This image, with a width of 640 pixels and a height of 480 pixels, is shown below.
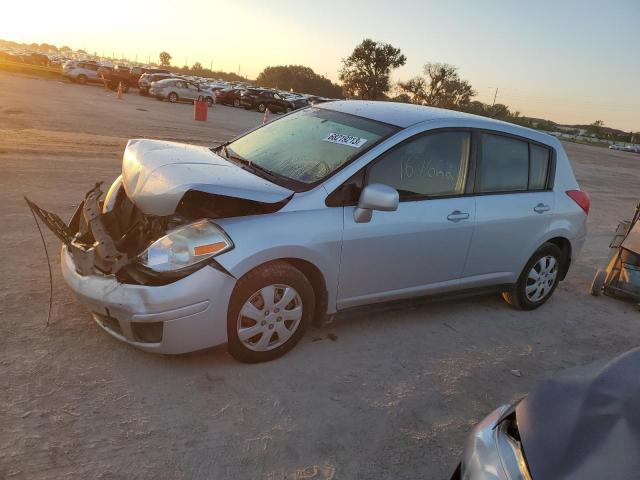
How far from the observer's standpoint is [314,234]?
3436 millimetres

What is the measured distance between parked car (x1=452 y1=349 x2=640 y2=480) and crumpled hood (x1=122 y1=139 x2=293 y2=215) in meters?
1.88

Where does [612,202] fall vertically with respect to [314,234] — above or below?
below

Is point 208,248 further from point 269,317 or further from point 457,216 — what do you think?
point 457,216

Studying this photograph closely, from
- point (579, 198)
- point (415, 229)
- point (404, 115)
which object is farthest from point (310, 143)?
point (579, 198)

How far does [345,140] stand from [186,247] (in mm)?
1521

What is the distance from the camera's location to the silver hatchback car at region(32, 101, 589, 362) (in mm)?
3135

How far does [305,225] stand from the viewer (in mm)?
3406

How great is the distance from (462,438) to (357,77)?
64.8m

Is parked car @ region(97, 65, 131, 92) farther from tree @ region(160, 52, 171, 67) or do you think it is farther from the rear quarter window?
tree @ region(160, 52, 171, 67)

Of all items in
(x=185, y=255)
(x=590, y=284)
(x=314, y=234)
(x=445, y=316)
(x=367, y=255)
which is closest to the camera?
(x=185, y=255)

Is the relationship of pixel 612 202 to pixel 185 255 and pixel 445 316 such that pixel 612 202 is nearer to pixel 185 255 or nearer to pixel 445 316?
pixel 445 316

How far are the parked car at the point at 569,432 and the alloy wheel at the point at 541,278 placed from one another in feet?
9.71

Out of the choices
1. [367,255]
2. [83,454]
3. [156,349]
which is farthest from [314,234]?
[83,454]

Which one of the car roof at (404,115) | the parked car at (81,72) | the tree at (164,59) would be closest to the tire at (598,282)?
the car roof at (404,115)
